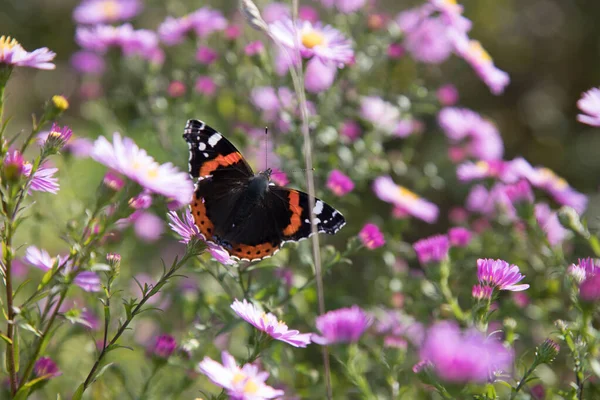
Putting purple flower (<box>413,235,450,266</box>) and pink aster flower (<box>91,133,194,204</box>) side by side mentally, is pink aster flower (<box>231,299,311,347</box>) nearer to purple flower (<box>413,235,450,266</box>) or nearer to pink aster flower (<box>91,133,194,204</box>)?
pink aster flower (<box>91,133,194,204</box>)

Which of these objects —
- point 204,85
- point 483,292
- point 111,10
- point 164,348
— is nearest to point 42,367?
point 164,348

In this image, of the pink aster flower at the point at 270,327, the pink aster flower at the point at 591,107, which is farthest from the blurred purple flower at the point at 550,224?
the pink aster flower at the point at 270,327

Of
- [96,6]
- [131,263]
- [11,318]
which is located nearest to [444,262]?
[11,318]

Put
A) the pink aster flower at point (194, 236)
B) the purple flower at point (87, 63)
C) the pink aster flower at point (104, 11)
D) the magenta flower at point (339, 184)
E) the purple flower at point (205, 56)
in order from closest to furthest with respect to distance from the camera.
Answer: the pink aster flower at point (194, 236) < the magenta flower at point (339, 184) < the purple flower at point (205, 56) < the pink aster flower at point (104, 11) < the purple flower at point (87, 63)

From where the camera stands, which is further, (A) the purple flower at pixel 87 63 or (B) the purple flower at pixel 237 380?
(A) the purple flower at pixel 87 63

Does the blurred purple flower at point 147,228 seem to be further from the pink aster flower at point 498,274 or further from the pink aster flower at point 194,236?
the pink aster flower at point 498,274

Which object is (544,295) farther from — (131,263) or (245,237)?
(131,263)
